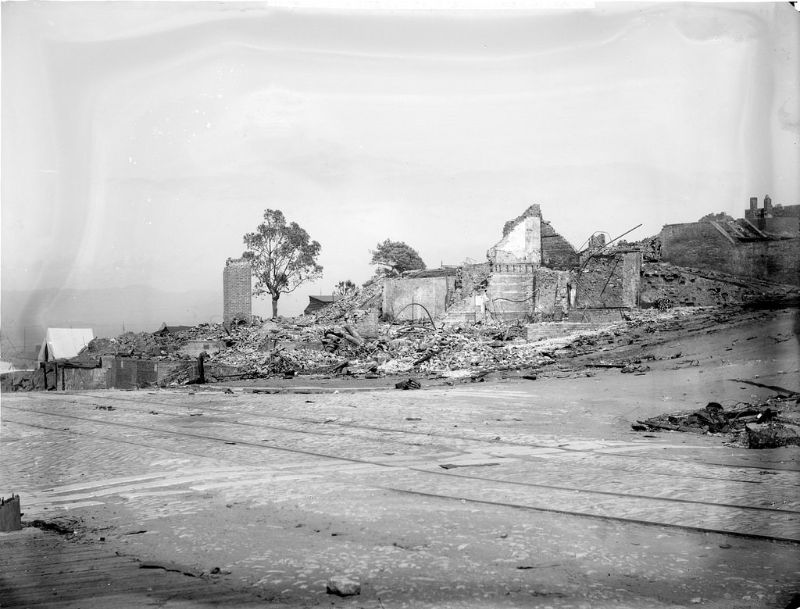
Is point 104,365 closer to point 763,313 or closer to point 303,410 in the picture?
point 303,410

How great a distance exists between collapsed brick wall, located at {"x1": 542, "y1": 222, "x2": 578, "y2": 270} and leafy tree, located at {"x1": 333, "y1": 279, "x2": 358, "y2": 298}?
10.5 metres

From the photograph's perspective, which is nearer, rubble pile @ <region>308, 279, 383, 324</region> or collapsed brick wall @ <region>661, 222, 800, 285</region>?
collapsed brick wall @ <region>661, 222, 800, 285</region>

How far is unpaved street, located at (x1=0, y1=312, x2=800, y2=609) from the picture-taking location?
11.4 feet

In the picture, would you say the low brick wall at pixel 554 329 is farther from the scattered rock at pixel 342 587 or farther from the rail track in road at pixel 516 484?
the scattered rock at pixel 342 587

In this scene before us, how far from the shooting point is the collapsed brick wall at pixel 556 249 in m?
30.8

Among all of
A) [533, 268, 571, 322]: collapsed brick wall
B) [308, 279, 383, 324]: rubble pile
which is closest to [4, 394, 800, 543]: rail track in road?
[533, 268, 571, 322]: collapsed brick wall

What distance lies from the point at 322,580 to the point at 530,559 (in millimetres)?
1158

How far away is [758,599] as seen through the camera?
3.35m

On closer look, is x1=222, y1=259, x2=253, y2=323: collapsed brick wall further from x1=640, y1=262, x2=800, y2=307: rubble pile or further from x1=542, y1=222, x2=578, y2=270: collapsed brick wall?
x1=542, y1=222, x2=578, y2=270: collapsed brick wall

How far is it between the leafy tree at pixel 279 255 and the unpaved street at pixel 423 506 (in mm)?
3995

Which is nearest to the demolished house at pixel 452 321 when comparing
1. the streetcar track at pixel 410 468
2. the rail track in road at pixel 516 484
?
the streetcar track at pixel 410 468

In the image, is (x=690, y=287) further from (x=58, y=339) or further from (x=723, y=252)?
(x=58, y=339)

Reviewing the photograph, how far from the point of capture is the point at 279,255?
20.6 meters

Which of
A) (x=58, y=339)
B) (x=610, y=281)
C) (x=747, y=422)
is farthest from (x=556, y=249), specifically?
(x=58, y=339)
